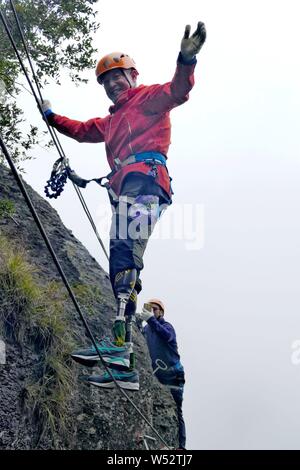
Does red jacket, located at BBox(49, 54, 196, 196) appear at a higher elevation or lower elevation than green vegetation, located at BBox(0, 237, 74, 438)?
higher

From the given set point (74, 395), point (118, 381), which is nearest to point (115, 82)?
point (118, 381)

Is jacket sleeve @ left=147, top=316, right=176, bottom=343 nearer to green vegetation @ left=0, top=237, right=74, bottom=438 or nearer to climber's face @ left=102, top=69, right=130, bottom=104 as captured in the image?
green vegetation @ left=0, top=237, right=74, bottom=438

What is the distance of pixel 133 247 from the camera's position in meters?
6.34

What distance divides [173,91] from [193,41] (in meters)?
0.63

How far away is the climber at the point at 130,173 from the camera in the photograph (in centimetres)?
616

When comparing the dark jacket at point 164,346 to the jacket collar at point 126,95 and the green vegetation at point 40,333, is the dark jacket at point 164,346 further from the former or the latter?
the jacket collar at point 126,95

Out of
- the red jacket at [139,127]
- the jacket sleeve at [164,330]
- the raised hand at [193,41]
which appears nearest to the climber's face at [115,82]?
the red jacket at [139,127]

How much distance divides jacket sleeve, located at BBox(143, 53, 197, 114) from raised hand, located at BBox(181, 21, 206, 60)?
0.13 metres

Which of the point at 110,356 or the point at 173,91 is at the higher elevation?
the point at 173,91

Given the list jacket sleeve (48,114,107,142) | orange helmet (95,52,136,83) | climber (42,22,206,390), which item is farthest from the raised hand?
jacket sleeve (48,114,107,142)

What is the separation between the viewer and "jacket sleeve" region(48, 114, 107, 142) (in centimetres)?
746

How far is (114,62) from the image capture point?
6.90 metres

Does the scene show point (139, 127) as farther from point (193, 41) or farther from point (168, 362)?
point (168, 362)
